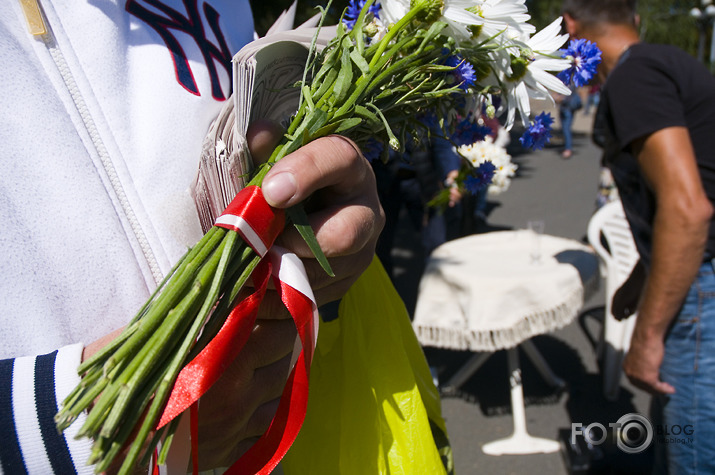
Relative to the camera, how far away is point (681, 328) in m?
1.70

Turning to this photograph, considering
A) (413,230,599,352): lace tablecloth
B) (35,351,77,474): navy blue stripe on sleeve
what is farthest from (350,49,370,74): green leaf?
(413,230,599,352): lace tablecloth

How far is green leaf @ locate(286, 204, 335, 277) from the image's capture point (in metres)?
0.76

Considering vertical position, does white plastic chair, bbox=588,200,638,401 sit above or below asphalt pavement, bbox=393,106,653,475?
above

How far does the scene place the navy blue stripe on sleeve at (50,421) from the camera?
699 mm

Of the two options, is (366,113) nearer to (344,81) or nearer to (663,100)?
(344,81)

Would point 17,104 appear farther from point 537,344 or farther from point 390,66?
point 537,344

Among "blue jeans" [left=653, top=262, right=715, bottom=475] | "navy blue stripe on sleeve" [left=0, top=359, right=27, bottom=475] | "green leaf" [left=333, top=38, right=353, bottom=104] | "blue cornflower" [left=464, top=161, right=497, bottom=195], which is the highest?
"green leaf" [left=333, top=38, right=353, bottom=104]

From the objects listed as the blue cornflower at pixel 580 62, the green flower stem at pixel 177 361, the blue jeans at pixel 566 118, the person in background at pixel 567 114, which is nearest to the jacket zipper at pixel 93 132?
the green flower stem at pixel 177 361

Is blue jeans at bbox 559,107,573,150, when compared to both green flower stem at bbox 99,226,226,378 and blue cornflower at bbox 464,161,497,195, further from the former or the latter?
green flower stem at bbox 99,226,226,378

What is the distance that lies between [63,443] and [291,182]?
463 millimetres

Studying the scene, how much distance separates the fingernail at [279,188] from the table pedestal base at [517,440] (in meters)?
2.73

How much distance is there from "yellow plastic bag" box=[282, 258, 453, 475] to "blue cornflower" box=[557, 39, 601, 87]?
59 cm

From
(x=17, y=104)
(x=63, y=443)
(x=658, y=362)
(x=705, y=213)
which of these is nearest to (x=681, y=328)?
(x=658, y=362)

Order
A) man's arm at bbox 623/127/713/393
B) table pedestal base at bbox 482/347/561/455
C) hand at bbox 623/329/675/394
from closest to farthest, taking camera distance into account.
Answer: man's arm at bbox 623/127/713/393, hand at bbox 623/329/675/394, table pedestal base at bbox 482/347/561/455
